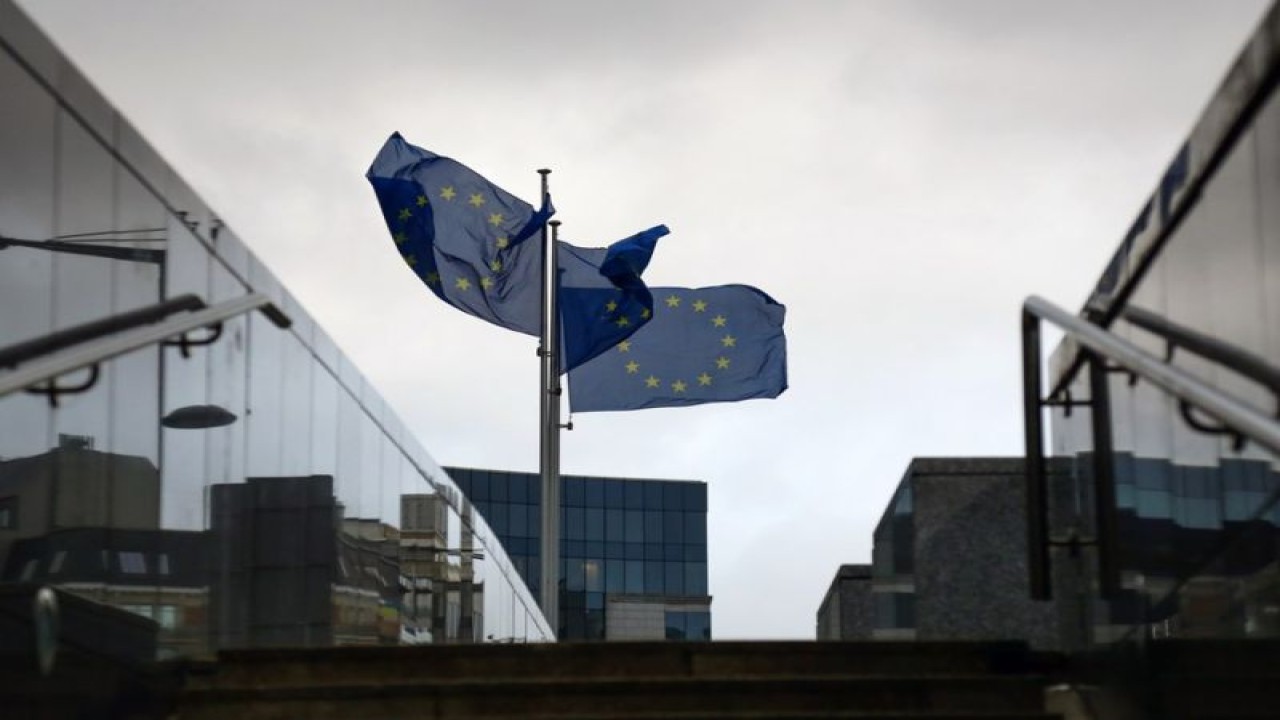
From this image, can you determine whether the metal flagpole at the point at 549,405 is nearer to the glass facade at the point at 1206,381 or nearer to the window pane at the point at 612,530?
the glass facade at the point at 1206,381

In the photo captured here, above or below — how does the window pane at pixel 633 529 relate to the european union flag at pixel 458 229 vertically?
above

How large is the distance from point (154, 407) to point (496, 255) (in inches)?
472

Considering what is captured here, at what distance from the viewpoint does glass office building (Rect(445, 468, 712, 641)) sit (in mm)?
A: 90000

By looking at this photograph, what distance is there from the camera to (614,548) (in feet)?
303

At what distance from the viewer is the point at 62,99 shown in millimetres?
8266

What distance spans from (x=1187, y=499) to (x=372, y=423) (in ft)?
30.5

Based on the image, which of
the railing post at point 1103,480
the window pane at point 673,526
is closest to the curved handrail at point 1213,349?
the railing post at point 1103,480

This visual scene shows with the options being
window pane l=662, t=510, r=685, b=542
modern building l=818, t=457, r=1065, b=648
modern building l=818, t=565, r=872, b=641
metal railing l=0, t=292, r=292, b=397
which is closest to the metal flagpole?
modern building l=818, t=565, r=872, b=641

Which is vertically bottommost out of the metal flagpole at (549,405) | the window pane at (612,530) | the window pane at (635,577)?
the metal flagpole at (549,405)

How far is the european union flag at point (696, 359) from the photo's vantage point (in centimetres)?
2173

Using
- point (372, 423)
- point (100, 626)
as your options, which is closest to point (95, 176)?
point (100, 626)

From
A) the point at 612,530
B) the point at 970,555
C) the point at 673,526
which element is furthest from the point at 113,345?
the point at 673,526

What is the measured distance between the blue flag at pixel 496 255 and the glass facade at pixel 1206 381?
12.4m

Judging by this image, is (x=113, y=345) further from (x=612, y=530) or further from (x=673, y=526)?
(x=673, y=526)
